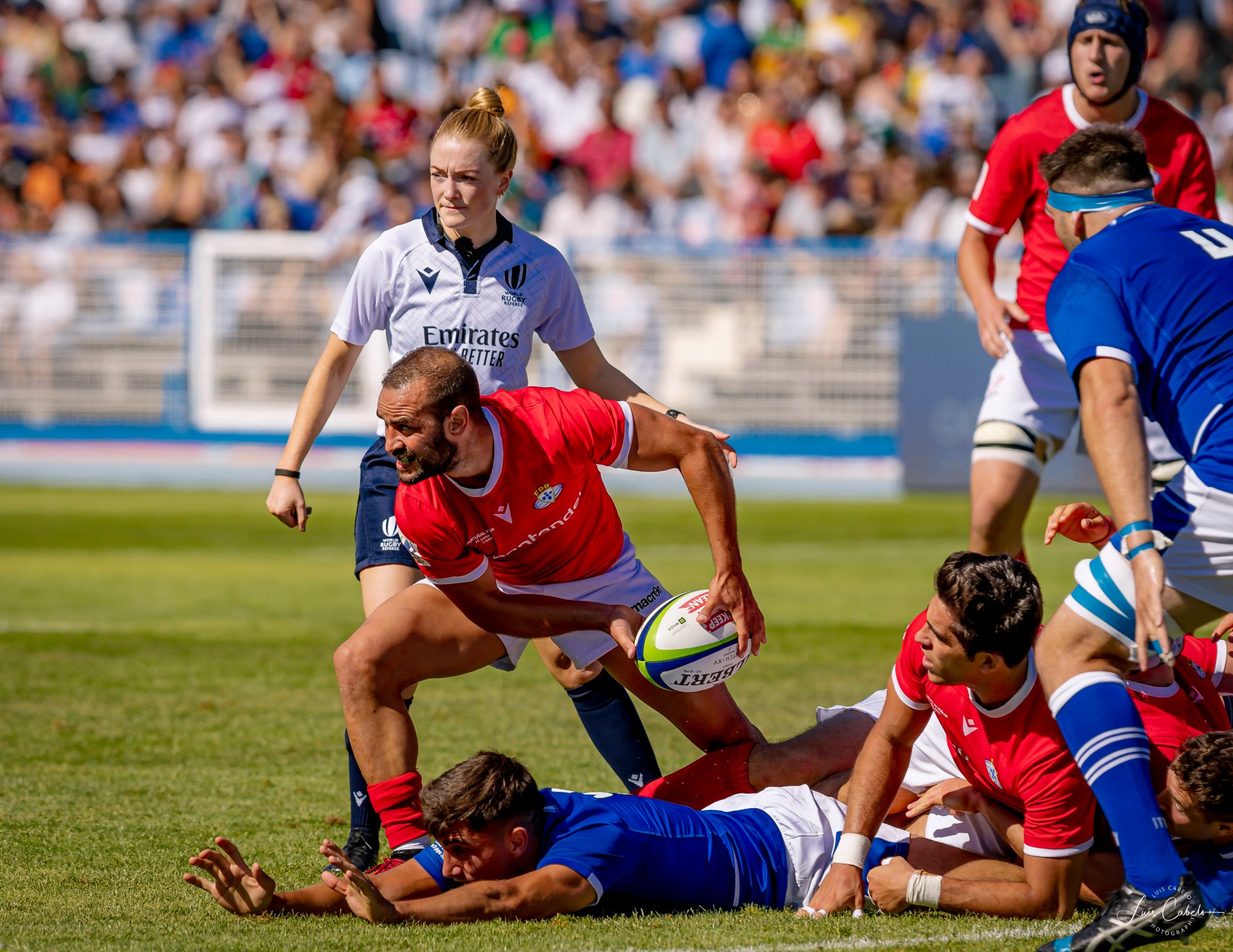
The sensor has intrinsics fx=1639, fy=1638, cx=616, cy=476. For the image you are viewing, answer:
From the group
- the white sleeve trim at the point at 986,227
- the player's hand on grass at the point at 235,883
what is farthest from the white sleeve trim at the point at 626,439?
the white sleeve trim at the point at 986,227

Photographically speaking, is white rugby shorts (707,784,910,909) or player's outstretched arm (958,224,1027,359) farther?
player's outstretched arm (958,224,1027,359)

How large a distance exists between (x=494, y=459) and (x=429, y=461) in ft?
0.87

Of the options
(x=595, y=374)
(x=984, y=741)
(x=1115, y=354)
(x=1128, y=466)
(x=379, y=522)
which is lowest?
(x=984, y=741)

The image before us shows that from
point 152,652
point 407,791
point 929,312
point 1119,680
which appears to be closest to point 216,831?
point 407,791

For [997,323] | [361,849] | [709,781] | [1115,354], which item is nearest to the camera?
[1115,354]

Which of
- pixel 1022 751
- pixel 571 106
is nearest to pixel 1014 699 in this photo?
pixel 1022 751

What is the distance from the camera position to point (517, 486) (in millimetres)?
5297

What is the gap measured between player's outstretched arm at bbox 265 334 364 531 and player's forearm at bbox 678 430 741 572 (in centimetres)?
135

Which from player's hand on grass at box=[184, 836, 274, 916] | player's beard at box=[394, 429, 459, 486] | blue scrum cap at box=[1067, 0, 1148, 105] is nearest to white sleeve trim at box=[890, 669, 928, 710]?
player's beard at box=[394, 429, 459, 486]

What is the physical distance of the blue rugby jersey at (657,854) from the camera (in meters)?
4.66

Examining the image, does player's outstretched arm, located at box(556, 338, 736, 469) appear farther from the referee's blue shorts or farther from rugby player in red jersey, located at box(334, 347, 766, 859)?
the referee's blue shorts

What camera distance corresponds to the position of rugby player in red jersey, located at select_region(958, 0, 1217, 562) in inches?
279

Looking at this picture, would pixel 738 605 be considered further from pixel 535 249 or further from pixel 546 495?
pixel 535 249

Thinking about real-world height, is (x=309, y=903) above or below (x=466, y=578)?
below
